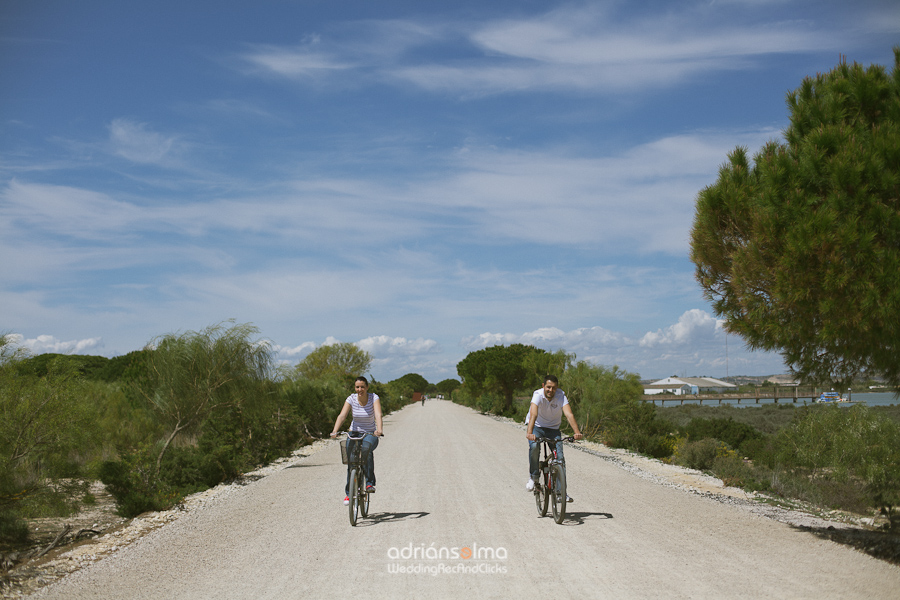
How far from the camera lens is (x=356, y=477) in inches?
340

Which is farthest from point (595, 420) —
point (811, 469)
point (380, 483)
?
point (380, 483)

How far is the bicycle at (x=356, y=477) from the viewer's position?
336 inches

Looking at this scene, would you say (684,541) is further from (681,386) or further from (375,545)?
(681,386)

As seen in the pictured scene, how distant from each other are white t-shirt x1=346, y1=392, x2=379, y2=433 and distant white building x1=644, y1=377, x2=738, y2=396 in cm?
13086

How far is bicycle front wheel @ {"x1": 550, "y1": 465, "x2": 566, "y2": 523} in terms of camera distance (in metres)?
8.29

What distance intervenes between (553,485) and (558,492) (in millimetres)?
182

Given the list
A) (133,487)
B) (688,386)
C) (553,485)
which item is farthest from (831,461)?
(688,386)

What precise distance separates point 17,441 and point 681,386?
14191cm

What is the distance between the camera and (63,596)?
5938 millimetres

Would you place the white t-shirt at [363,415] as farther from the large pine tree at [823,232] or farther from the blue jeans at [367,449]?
the large pine tree at [823,232]

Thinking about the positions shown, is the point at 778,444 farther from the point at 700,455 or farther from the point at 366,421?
the point at 366,421

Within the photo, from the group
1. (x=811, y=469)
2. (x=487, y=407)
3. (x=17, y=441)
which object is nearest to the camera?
(x=17, y=441)

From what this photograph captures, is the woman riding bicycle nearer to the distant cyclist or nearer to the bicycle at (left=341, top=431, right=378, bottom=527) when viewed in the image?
the bicycle at (left=341, top=431, right=378, bottom=527)

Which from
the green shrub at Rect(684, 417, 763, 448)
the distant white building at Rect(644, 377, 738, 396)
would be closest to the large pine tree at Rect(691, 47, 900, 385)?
the green shrub at Rect(684, 417, 763, 448)
